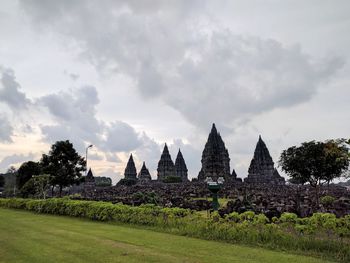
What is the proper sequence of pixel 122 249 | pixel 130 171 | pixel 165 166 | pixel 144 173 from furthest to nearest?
pixel 130 171 < pixel 144 173 < pixel 165 166 < pixel 122 249

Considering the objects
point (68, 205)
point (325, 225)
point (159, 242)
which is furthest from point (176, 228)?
point (68, 205)

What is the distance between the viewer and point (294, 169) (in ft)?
75.7

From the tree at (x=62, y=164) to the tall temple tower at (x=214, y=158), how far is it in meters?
22.1

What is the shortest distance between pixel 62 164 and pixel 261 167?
50035 millimetres

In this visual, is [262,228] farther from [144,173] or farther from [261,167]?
[144,173]

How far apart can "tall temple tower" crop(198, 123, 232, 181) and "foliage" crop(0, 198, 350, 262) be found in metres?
35.7

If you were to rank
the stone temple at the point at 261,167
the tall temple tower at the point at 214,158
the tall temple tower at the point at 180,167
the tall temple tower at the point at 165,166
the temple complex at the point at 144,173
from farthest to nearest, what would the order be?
the tall temple tower at the point at 180,167
the temple complex at the point at 144,173
the tall temple tower at the point at 165,166
the stone temple at the point at 261,167
the tall temple tower at the point at 214,158

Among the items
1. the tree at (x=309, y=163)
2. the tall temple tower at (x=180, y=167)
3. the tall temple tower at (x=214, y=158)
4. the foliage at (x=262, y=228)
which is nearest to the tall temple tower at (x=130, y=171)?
the tall temple tower at (x=180, y=167)

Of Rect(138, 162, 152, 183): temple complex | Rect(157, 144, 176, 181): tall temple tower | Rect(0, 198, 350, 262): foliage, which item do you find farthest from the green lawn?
Rect(138, 162, 152, 183): temple complex

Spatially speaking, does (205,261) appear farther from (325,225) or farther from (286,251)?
(325,225)

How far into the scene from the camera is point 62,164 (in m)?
33.5

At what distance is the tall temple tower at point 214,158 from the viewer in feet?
174

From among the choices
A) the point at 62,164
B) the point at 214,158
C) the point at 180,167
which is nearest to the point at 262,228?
the point at 62,164

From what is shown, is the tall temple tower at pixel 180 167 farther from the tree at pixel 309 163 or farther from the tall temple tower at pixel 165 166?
the tree at pixel 309 163
